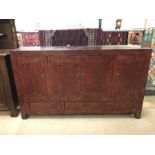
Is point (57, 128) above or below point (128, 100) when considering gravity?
below

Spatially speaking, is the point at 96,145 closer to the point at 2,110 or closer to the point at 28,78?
the point at 28,78

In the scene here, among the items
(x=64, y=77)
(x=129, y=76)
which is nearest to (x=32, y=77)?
(x=64, y=77)

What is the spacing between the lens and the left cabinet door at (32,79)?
6.47 feet

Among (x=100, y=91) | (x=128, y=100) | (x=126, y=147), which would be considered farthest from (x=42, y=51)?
(x=126, y=147)

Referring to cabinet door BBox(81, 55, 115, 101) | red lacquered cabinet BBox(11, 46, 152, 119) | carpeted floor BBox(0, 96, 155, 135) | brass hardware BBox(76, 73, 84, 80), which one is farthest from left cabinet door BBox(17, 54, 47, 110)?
cabinet door BBox(81, 55, 115, 101)

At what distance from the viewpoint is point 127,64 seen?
1980mm

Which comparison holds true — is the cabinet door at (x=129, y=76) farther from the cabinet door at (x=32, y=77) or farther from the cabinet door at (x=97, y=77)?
the cabinet door at (x=32, y=77)

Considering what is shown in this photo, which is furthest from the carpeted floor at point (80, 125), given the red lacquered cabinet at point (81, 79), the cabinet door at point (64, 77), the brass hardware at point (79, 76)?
the brass hardware at point (79, 76)

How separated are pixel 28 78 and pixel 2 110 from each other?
74 cm

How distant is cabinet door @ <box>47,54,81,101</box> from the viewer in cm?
197

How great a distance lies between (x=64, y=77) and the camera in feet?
6.75

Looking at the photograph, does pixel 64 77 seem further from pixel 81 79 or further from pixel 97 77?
pixel 97 77

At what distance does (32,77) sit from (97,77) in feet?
2.95

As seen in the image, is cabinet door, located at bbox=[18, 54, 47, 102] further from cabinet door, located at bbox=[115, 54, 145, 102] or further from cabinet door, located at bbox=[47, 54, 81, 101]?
cabinet door, located at bbox=[115, 54, 145, 102]
